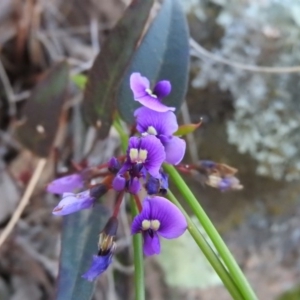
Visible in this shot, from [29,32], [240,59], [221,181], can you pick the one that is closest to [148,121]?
[221,181]

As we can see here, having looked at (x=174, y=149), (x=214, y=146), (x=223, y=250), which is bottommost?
(x=214, y=146)

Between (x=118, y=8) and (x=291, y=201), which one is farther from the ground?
(x=118, y=8)

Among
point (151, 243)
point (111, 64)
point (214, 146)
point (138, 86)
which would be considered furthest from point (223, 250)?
point (214, 146)

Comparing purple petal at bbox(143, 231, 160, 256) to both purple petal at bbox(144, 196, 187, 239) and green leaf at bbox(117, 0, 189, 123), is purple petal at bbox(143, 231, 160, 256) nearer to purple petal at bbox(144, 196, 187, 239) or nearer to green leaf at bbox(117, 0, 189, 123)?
purple petal at bbox(144, 196, 187, 239)

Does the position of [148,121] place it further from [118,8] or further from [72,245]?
[118,8]

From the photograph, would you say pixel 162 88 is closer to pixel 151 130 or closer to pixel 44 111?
pixel 151 130

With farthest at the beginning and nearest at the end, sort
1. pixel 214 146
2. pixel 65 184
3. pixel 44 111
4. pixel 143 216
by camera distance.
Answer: pixel 214 146 < pixel 44 111 < pixel 65 184 < pixel 143 216
